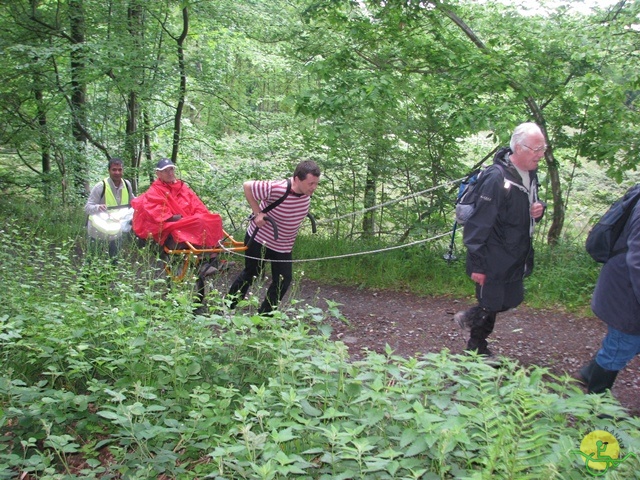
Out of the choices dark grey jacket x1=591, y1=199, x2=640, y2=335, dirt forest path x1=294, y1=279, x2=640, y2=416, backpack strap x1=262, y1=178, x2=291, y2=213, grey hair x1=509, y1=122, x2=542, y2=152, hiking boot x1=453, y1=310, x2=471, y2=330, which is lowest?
dirt forest path x1=294, y1=279, x2=640, y2=416

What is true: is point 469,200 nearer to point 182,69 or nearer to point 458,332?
point 458,332

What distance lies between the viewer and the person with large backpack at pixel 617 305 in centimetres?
366

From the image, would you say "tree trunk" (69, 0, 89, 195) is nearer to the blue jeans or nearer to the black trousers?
the black trousers

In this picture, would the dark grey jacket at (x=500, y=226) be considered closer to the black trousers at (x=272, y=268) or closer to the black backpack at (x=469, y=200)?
the black backpack at (x=469, y=200)

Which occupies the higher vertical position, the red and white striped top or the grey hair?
the grey hair

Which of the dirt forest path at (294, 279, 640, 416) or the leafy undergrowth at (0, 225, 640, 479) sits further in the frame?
the dirt forest path at (294, 279, 640, 416)

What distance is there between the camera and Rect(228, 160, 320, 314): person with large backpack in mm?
5391

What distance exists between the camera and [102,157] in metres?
13.1

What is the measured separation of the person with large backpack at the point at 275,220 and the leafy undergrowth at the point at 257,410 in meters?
1.63

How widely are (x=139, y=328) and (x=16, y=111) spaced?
10772mm

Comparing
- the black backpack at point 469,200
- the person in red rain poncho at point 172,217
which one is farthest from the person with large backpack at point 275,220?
the black backpack at point 469,200

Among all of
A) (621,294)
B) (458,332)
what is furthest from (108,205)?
(621,294)

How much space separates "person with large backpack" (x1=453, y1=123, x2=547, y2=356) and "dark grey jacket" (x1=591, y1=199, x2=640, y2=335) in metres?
0.84

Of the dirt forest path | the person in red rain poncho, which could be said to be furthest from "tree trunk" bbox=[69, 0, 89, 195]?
the dirt forest path
